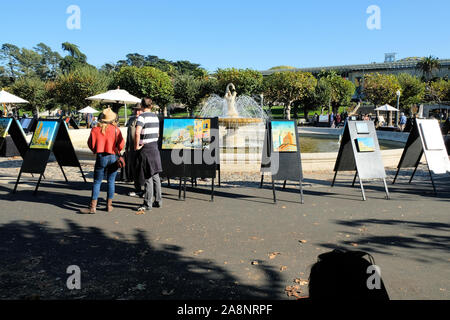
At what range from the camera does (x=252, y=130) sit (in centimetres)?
2080

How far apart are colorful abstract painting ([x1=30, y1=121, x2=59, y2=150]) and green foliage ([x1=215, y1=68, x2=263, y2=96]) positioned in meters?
57.3

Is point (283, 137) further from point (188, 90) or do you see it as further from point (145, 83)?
point (188, 90)

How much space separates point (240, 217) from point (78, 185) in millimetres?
4771

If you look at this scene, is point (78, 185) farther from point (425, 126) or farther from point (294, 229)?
point (425, 126)

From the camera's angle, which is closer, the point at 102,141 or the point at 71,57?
the point at 102,141

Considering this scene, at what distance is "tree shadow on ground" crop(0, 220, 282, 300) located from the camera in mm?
3570

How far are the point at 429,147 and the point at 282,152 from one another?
3.62 meters

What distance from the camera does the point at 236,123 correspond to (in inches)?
607

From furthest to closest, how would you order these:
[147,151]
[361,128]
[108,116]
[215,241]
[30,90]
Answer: [30,90]
[361,128]
[147,151]
[108,116]
[215,241]

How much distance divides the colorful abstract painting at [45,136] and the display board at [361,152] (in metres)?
6.59

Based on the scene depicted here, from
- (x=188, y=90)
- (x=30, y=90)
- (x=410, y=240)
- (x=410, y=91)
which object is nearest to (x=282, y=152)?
(x=410, y=240)

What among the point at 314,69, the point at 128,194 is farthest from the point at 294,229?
the point at 314,69

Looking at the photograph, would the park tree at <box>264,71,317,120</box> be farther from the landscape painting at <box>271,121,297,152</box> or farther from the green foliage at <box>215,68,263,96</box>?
the landscape painting at <box>271,121,297,152</box>

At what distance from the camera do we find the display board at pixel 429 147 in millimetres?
8383
